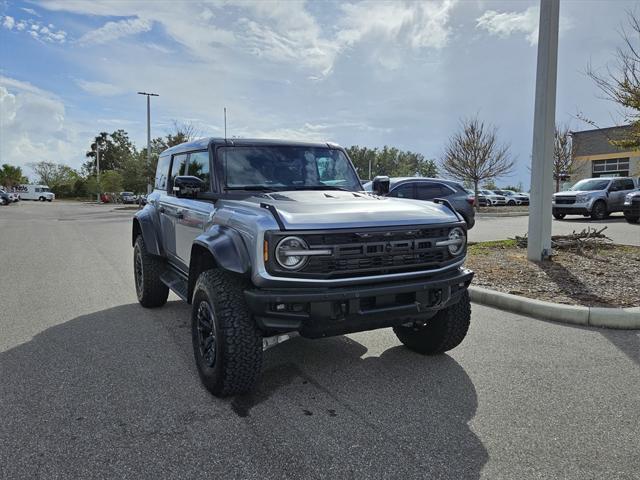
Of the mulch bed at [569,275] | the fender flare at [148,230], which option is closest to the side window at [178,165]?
the fender flare at [148,230]

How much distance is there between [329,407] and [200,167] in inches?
101

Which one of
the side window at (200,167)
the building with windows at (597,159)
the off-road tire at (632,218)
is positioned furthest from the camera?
the building with windows at (597,159)

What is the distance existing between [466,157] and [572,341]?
29.2 meters

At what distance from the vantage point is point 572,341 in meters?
4.62

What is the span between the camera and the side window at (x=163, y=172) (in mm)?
5816

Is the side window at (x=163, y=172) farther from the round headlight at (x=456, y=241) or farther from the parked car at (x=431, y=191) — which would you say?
→ the parked car at (x=431, y=191)

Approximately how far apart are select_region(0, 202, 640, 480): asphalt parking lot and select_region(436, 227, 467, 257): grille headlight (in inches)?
38.5

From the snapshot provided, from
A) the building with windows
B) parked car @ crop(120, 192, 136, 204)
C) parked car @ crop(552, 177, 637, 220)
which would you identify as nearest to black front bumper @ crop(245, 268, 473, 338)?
parked car @ crop(552, 177, 637, 220)

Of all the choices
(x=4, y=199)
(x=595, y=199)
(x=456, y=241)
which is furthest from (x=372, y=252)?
(x=4, y=199)

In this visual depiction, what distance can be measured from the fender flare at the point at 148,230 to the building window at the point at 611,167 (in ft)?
140

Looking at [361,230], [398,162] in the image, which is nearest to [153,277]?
[361,230]

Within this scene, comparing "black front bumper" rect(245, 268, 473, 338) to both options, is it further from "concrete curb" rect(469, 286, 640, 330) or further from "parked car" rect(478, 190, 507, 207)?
"parked car" rect(478, 190, 507, 207)

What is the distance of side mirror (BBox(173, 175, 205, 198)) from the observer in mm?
4051

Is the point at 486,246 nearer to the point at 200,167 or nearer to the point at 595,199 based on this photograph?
the point at 200,167
